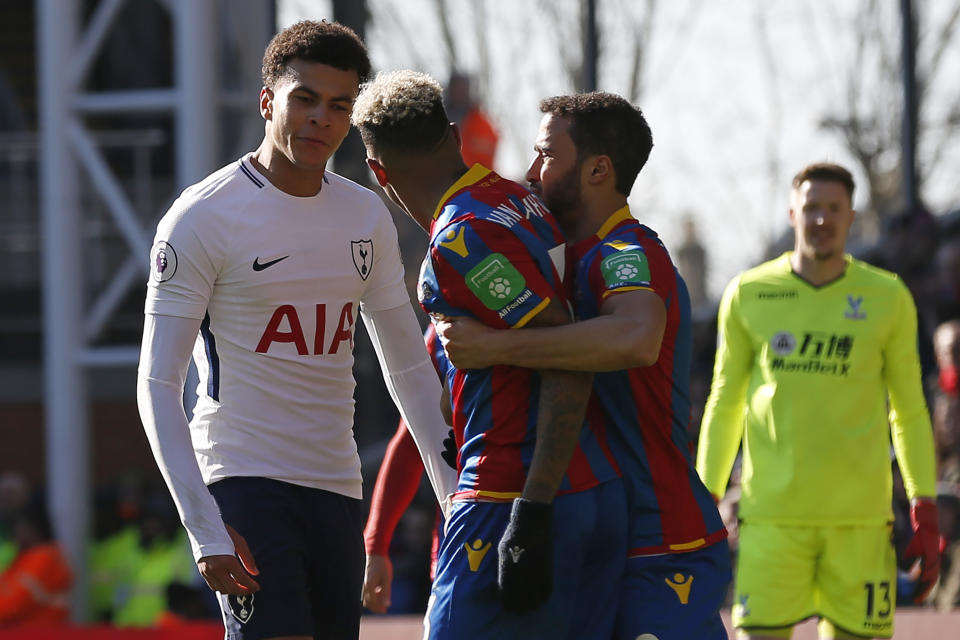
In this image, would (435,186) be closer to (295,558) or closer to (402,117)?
(402,117)

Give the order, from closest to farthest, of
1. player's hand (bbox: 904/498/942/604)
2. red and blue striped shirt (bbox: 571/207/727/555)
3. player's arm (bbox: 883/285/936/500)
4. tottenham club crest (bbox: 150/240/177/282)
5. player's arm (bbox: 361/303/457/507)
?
red and blue striped shirt (bbox: 571/207/727/555)
tottenham club crest (bbox: 150/240/177/282)
player's arm (bbox: 361/303/457/507)
player's hand (bbox: 904/498/942/604)
player's arm (bbox: 883/285/936/500)

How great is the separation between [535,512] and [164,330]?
1.05m

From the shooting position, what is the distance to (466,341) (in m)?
3.22

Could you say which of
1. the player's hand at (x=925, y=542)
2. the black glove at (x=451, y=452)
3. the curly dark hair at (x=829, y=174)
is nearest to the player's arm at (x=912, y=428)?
the player's hand at (x=925, y=542)

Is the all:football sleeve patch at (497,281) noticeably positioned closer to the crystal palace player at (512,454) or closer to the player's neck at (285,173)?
the crystal palace player at (512,454)

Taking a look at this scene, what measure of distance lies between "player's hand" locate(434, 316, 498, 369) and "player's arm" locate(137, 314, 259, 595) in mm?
684

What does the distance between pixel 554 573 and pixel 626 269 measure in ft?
2.23

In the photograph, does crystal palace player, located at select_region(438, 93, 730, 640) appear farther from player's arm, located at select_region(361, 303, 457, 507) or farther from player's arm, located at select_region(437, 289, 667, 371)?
player's arm, located at select_region(361, 303, 457, 507)

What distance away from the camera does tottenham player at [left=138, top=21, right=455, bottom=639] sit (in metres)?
3.58

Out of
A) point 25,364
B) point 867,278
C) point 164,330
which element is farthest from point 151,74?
point 164,330

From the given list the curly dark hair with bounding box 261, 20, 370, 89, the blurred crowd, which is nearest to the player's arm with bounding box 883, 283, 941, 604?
the curly dark hair with bounding box 261, 20, 370, 89

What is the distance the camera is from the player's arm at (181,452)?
340 cm

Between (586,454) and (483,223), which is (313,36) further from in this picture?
(586,454)

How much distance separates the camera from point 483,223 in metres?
3.20
